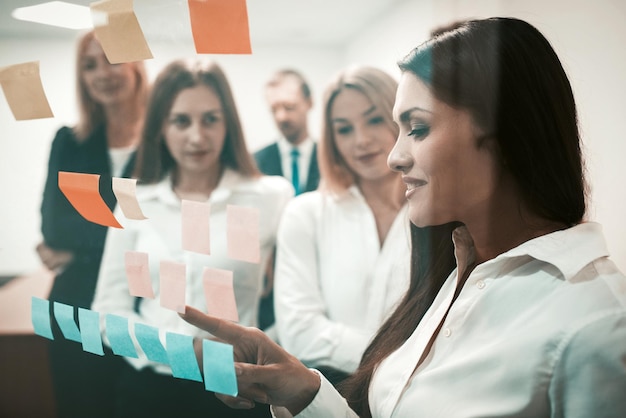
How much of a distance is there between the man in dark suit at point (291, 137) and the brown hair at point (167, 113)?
4cm

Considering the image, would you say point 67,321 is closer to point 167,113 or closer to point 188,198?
point 188,198

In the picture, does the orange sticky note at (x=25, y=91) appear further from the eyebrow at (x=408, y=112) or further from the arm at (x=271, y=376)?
the eyebrow at (x=408, y=112)

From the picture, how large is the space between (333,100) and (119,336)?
0.66 meters

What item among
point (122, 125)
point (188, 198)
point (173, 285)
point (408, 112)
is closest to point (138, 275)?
point (173, 285)

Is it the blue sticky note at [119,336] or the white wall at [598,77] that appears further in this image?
the blue sticky note at [119,336]

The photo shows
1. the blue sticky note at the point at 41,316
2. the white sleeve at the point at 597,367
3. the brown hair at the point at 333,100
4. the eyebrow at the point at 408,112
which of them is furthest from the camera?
the blue sticky note at the point at 41,316

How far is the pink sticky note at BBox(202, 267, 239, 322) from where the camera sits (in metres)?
1.02

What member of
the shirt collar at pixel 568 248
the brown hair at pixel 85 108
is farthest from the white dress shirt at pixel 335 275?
the brown hair at pixel 85 108

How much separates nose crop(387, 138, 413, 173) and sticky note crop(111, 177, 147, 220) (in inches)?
21.2

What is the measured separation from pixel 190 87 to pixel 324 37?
28cm

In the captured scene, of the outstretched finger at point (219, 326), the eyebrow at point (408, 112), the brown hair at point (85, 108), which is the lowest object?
the outstretched finger at point (219, 326)

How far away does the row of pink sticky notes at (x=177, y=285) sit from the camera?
102cm

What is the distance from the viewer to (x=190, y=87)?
1032 mm

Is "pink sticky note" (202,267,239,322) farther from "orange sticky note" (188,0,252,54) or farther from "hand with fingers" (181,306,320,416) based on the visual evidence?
"orange sticky note" (188,0,252,54)
